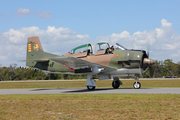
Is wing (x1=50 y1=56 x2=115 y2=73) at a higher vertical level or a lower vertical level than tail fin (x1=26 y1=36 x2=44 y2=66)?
lower

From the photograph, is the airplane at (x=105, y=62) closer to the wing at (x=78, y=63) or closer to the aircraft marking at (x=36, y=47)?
the wing at (x=78, y=63)

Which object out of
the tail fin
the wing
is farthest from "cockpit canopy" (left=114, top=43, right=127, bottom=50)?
the tail fin

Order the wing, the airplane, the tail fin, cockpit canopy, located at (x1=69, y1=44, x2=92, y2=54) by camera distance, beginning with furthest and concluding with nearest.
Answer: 1. the tail fin
2. cockpit canopy, located at (x1=69, y1=44, x2=92, y2=54)
3. the airplane
4. the wing

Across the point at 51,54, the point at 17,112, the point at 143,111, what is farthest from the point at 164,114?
the point at 51,54

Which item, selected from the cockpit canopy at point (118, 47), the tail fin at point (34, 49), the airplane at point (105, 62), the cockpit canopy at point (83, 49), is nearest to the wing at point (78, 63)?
the airplane at point (105, 62)

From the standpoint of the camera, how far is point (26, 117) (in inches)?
305

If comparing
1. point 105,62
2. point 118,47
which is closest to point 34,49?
point 105,62

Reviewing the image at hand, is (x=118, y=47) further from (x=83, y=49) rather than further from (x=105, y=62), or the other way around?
(x=83, y=49)

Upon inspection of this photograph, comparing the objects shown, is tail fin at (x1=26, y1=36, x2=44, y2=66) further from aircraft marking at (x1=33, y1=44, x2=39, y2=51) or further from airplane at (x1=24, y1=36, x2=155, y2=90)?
airplane at (x1=24, y1=36, x2=155, y2=90)

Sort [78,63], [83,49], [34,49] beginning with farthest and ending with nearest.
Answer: [34,49] < [83,49] < [78,63]

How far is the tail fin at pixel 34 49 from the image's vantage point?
80.4 feet

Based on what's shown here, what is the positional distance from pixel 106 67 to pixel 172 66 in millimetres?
123569

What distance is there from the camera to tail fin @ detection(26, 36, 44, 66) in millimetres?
24516

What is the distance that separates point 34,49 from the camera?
81.1ft
